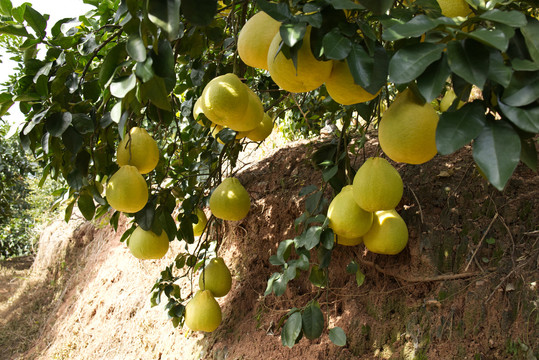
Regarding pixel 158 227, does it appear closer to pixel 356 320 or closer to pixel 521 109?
pixel 356 320

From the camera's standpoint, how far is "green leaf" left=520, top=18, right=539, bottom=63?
80cm

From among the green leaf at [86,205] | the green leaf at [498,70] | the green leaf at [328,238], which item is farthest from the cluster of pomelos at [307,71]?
the green leaf at [86,205]

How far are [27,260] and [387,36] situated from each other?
9362mm

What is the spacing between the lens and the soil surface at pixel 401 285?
1.85 meters

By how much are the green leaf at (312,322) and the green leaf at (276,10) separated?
3.91ft

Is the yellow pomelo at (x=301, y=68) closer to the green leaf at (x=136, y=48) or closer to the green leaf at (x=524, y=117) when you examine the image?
the green leaf at (x=136, y=48)

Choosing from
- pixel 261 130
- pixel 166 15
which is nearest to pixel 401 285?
pixel 261 130

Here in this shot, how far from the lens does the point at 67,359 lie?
167 inches

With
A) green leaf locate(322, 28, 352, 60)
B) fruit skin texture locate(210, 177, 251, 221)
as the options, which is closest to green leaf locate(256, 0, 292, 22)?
green leaf locate(322, 28, 352, 60)

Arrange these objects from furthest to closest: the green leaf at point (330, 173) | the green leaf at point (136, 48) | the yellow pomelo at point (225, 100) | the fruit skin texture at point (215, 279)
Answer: the fruit skin texture at point (215, 279)
the green leaf at point (330, 173)
the yellow pomelo at point (225, 100)
the green leaf at point (136, 48)

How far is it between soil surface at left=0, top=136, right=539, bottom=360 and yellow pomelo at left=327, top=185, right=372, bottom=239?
1.27 ft

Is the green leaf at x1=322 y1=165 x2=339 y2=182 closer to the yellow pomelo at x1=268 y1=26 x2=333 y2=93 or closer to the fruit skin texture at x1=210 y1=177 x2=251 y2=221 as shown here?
the fruit skin texture at x1=210 y1=177 x2=251 y2=221

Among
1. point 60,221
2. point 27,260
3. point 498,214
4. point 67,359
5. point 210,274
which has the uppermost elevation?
point 498,214

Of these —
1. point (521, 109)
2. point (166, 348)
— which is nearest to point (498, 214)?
point (521, 109)
